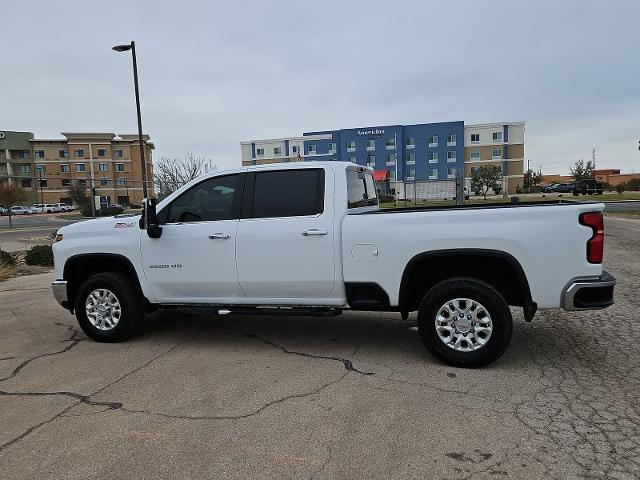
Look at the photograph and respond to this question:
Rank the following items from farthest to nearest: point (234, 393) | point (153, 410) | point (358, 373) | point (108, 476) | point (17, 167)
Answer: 1. point (17, 167)
2. point (358, 373)
3. point (234, 393)
4. point (153, 410)
5. point (108, 476)

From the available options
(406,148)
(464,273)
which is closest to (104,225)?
(464,273)

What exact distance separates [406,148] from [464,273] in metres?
81.3

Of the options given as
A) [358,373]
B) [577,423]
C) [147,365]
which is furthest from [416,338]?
[147,365]

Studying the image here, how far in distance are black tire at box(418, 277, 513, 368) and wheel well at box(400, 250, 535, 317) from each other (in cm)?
23

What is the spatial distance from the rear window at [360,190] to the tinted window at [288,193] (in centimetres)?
35

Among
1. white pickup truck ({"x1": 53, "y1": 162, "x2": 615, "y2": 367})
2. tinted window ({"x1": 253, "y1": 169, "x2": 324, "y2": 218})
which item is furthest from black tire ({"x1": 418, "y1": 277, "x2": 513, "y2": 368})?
tinted window ({"x1": 253, "y1": 169, "x2": 324, "y2": 218})

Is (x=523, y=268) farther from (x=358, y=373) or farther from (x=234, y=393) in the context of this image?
(x=234, y=393)

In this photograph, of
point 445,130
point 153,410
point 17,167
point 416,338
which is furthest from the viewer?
point 17,167

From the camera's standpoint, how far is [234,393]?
4098 millimetres

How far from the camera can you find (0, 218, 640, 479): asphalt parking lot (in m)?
3.00

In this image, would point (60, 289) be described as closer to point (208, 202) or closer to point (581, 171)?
point (208, 202)

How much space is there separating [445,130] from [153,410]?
83329mm

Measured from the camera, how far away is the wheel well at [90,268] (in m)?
5.58

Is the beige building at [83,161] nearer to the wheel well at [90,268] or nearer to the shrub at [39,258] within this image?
the shrub at [39,258]
